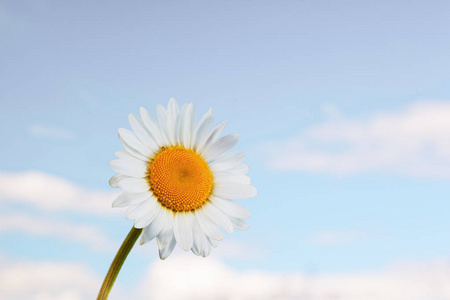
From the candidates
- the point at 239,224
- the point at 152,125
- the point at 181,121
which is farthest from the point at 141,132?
the point at 239,224

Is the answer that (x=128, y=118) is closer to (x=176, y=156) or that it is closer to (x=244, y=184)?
(x=176, y=156)

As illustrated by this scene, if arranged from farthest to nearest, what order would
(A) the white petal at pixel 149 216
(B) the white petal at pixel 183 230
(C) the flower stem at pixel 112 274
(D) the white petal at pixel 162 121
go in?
1. (D) the white petal at pixel 162 121
2. (B) the white petal at pixel 183 230
3. (A) the white petal at pixel 149 216
4. (C) the flower stem at pixel 112 274

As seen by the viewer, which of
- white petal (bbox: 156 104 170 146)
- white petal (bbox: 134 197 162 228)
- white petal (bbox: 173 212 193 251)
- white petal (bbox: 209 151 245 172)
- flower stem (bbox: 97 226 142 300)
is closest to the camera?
flower stem (bbox: 97 226 142 300)

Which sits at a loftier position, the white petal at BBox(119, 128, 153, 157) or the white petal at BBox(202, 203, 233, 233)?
the white petal at BBox(119, 128, 153, 157)

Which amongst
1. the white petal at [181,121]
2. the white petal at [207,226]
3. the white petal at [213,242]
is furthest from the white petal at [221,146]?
the white petal at [213,242]

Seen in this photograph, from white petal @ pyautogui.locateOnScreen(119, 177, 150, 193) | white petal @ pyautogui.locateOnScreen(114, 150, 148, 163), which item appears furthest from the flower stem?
white petal @ pyautogui.locateOnScreen(114, 150, 148, 163)

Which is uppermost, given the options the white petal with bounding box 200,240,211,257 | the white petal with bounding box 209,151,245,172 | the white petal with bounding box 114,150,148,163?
the white petal with bounding box 209,151,245,172

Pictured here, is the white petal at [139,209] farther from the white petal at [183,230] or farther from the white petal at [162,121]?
the white petal at [162,121]

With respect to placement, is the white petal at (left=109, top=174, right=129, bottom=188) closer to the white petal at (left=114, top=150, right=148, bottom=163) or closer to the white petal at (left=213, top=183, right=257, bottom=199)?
the white petal at (left=114, top=150, right=148, bottom=163)
